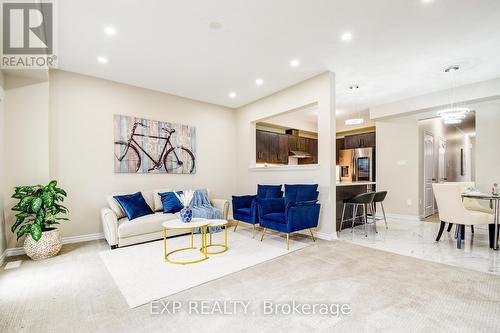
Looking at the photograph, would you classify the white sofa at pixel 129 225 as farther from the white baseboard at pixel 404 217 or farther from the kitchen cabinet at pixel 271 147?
the white baseboard at pixel 404 217

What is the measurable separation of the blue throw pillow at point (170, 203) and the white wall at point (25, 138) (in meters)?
1.80

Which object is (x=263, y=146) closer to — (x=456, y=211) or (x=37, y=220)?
(x=456, y=211)

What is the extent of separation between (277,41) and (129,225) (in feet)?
11.7

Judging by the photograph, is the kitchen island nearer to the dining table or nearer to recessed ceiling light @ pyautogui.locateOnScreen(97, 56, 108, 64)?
the dining table

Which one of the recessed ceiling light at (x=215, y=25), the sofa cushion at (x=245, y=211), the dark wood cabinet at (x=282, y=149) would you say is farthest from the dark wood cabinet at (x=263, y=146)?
the recessed ceiling light at (x=215, y=25)

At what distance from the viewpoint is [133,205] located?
4.09 metres

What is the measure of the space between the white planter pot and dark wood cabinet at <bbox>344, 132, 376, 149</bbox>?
784 centimetres

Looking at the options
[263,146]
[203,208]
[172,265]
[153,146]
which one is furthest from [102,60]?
[263,146]

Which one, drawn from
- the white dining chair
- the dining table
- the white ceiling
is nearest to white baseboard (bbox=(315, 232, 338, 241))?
the white dining chair

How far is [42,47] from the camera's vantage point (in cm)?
312

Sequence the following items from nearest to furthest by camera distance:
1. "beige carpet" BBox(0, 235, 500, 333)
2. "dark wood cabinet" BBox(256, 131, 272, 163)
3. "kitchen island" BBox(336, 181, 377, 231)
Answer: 1. "beige carpet" BBox(0, 235, 500, 333)
2. "kitchen island" BBox(336, 181, 377, 231)
3. "dark wood cabinet" BBox(256, 131, 272, 163)

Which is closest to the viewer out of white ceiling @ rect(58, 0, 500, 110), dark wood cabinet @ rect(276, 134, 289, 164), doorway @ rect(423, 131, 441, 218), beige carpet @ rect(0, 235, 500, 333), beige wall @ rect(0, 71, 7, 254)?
beige carpet @ rect(0, 235, 500, 333)

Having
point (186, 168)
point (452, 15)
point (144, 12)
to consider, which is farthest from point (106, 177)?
point (452, 15)

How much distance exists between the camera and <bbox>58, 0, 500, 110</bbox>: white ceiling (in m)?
2.67
